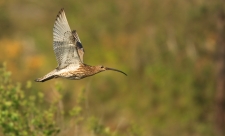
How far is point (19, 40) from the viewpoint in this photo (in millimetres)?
21391

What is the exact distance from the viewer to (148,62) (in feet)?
57.1

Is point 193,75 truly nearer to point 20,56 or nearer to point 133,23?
point 133,23

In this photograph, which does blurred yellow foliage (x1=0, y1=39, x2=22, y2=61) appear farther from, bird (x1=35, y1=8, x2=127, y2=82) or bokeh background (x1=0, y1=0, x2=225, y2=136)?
bird (x1=35, y1=8, x2=127, y2=82)

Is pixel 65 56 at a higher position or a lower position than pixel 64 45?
lower

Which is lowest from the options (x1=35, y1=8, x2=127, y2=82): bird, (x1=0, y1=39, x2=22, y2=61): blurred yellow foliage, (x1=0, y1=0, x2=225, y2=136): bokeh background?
(x1=35, y1=8, x2=127, y2=82): bird

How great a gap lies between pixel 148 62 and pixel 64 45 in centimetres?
1006

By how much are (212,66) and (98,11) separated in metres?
3.85

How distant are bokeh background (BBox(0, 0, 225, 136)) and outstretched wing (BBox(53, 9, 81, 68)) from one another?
7.69 meters

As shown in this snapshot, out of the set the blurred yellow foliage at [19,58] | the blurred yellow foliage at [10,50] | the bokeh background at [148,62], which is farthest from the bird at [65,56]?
the blurred yellow foliage at [10,50]

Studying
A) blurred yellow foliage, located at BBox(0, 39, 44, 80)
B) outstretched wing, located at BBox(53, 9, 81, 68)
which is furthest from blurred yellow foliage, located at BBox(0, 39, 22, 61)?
outstretched wing, located at BBox(53, 9, 81, 68)

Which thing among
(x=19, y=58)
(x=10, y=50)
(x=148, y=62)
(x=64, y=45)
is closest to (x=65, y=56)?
(x=64, y=45)

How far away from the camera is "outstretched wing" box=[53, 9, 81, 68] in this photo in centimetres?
736

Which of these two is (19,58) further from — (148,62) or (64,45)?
(64,45)

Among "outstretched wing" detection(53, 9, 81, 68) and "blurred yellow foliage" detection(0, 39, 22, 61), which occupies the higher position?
"blurred yellow foliage" detection(0, 39, 22, 61)
